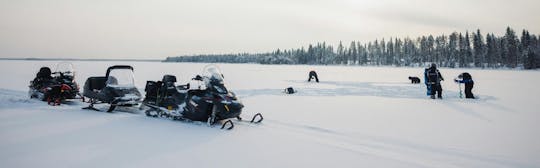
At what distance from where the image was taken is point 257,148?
182 inches

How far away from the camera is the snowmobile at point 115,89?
782 centimetres

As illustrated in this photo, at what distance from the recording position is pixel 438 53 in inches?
3565

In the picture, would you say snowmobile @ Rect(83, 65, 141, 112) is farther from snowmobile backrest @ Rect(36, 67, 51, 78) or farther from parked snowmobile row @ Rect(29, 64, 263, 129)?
snowmobile backrest @ Rect(36, 67, 51, 78)

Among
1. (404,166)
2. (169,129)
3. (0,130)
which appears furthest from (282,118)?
(0,130)

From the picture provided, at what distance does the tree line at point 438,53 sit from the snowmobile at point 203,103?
70.2m

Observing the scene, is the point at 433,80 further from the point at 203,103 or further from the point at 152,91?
the point at 152,91

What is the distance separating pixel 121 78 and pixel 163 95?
1956 millimetres

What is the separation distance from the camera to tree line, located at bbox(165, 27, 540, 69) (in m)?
67.2

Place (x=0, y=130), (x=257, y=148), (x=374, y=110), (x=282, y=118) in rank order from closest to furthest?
1. (x=257, y=148)
2. (x=0, y=130)
3. (x=282, y=118)
4. (x=374, y=110)

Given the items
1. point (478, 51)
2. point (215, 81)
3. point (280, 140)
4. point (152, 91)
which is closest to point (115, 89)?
point (152, 91)

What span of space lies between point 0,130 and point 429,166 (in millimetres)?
6956

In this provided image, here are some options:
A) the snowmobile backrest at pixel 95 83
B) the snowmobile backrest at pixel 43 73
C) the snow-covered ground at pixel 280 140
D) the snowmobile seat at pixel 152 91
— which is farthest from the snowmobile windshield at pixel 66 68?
the snowmobile seat at pixel 152 91

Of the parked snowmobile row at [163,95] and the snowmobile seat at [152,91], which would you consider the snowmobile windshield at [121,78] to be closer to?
the parked snowmobile row at [163,95]

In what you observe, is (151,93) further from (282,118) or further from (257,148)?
(257,148)
